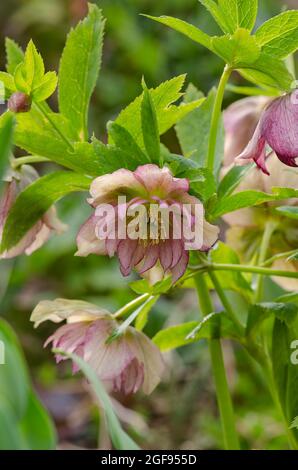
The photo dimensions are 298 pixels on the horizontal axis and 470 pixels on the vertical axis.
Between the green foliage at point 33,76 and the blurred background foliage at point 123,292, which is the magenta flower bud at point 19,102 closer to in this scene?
the green foliage at point 33,76

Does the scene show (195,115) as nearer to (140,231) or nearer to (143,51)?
(140,231)

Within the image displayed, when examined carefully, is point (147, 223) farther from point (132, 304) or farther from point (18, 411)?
point (18, 411)

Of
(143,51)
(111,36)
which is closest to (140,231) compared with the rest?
(143,51)

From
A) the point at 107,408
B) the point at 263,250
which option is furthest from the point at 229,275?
the point at 107,408

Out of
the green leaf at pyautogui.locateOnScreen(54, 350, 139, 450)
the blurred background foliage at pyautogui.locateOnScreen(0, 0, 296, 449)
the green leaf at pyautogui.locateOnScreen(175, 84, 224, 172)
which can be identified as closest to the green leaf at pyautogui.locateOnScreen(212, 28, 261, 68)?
the green leaf at pyautogui.locateOnScreen(175, 84, 224, 172)

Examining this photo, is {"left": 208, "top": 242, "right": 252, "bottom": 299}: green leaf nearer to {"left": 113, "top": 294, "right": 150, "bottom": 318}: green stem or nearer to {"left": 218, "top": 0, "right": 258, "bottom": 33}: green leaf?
{"left": 113, "top": 294, "right": 150, "bottom": 318}: green stem

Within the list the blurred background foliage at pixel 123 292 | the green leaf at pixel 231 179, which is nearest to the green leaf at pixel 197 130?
the green leaf at pixel 231 179

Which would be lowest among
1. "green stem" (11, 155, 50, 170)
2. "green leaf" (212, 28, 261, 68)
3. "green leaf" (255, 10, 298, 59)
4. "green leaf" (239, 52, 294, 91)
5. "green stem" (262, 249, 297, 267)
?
"green stem" (262, 249, 297, 267)
